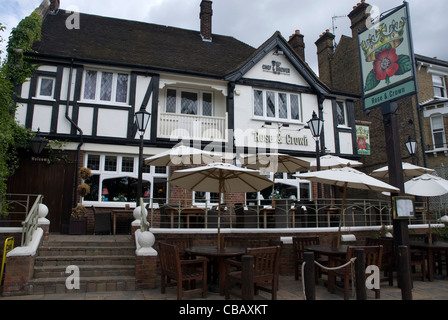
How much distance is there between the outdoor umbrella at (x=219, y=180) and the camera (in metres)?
6.53

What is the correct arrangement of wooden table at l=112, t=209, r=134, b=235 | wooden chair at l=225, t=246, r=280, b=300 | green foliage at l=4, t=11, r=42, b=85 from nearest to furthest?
wooden chair at l=225, t=246, r=280, b=300
wooden table at l=112, t=209, r=134, b=235
green foliage at l=4, t=11, r=42, b=85

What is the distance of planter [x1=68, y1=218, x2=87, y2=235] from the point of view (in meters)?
9.62

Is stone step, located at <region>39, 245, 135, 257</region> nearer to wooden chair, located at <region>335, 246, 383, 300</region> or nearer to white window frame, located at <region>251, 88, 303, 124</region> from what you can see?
wooden chair, located at <region>335, 246, 383, 300</region>

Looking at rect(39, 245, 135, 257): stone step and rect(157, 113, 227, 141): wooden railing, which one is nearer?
rect(39, 245, 135, 257): stone step

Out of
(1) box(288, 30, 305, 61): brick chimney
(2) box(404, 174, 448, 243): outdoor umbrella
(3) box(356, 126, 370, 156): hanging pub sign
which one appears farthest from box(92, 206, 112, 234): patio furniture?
(1) box(288, 30, 305, 61): brick chimney

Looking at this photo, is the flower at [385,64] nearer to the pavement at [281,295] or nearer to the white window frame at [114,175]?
the pavement at [281,295]

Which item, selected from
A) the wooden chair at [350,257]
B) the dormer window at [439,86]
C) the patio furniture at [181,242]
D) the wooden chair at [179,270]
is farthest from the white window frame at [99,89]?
the dormer window at [439,86]

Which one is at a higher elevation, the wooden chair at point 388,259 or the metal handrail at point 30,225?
the metal handrail at point 30,225

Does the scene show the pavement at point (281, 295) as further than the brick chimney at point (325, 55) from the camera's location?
No

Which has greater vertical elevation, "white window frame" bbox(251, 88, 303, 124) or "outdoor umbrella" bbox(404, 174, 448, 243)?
"white window frame" bbox(251, 88, 303, 124)

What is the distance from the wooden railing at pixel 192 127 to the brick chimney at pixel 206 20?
5.96 meters

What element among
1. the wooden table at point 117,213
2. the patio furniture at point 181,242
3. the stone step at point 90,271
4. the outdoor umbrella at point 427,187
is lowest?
the stone step at point 90,271

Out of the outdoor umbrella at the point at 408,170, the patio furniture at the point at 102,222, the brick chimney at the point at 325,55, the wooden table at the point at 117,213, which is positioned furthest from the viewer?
the brick chimney at the point at 325,55

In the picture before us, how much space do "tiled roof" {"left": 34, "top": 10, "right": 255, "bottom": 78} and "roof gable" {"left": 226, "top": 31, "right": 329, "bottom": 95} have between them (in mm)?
849
